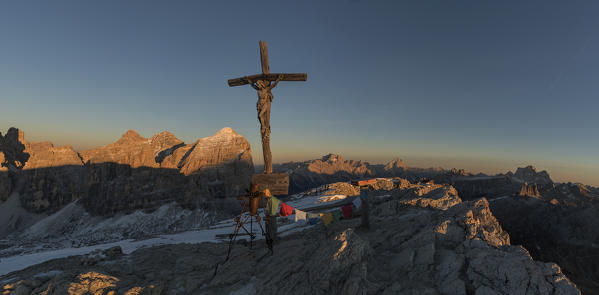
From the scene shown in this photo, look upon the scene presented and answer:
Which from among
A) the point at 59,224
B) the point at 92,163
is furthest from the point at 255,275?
the point at 92,163

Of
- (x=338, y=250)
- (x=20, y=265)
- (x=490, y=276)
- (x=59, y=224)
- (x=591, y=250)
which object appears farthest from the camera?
(x=59, y=224)

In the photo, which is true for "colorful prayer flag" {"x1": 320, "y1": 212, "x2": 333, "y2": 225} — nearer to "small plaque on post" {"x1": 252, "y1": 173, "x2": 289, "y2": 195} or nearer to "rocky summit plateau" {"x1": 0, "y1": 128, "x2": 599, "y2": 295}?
"rocky summit plateau" {"x1": 0, "y1": 128, "x2": 599, "y2": 295}

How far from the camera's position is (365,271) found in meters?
7.55

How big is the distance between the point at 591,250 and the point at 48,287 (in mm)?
115003

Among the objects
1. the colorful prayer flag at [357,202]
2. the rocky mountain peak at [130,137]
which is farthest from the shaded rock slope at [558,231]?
the rocky mountain peak at [130,137]

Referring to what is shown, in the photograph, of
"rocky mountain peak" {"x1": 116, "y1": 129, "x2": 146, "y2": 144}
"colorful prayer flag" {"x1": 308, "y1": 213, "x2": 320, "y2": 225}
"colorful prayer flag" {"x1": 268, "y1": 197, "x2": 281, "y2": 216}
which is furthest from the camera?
"rocky mountain peak" {"x1": 116, "y1": 129, "x2": 146, "y2": 144}

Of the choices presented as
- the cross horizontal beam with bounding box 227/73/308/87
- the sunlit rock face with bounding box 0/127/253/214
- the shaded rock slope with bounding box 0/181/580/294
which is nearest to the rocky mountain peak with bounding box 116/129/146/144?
the sunlit rock face with bounding box 0/127/253/214

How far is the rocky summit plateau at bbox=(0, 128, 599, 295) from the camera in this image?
786 cm

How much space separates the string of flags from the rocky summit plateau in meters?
1.18

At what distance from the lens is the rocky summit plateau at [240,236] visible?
25.8ft

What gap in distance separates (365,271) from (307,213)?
4537mm

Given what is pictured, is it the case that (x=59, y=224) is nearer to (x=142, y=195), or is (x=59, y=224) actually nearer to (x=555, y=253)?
(x=142, y=195)

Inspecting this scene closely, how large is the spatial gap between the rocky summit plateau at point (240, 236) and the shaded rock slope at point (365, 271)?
46mm

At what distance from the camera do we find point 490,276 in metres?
7.14
